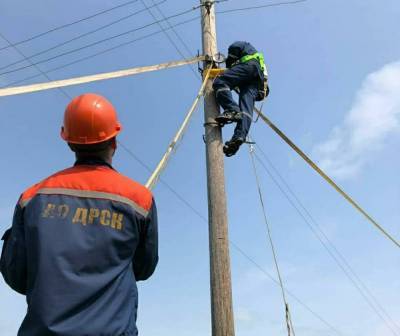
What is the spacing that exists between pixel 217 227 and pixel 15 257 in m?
2.88

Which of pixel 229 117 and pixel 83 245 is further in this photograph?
pixel 229 117

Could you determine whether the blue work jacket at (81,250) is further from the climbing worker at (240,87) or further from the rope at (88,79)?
the climbing worker at (240,87)

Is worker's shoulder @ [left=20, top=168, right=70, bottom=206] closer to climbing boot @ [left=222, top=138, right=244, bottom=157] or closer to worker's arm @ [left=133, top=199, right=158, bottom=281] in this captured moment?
worker's arm @ [left=133, top=199, right=158, bottom=281]

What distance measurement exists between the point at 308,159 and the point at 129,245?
438cm

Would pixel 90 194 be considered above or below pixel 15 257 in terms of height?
above

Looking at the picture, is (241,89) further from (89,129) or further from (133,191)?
(133,191)

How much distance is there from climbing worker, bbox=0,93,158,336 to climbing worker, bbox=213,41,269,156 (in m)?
3.11

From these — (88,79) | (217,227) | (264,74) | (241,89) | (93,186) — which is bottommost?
(93,186)

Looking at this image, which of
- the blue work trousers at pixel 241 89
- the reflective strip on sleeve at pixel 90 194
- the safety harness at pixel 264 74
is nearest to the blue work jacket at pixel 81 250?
the reflective strip on sleeve at pixel 90 194

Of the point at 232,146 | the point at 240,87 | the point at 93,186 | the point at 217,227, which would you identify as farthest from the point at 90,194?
the point at 240,87

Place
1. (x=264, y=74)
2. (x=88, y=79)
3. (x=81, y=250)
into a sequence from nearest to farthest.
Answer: (x=81, y=250)
(x=88, y=79)
(x=264, y=74)

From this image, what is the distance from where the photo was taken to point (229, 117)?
5066 millimetres

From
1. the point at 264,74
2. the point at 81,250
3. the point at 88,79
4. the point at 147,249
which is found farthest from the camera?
the point at 264,74

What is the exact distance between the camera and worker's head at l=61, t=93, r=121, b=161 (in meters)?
2.06
